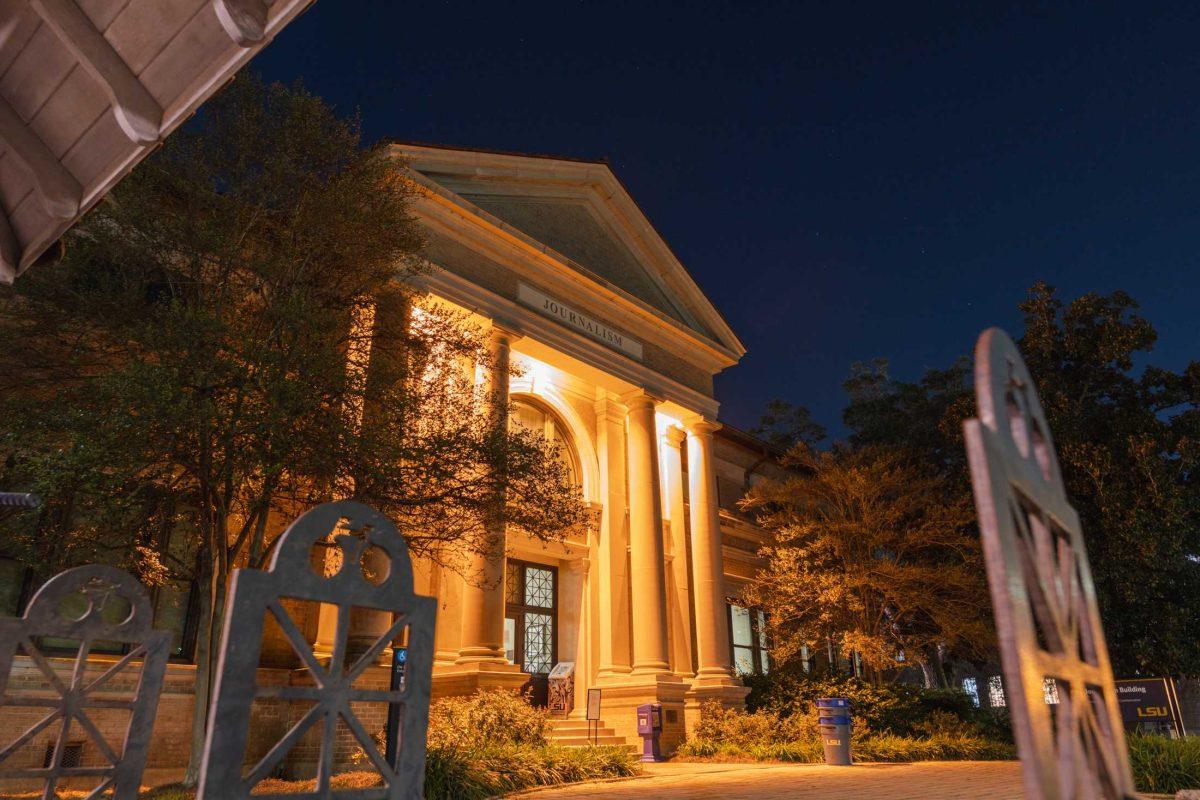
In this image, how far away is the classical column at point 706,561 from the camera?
62.6 ft

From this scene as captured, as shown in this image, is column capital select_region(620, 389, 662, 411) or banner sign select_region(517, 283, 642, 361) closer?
banner sign select_region(517, 283, 642, 361)

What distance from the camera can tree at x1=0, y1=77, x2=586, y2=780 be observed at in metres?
8.72

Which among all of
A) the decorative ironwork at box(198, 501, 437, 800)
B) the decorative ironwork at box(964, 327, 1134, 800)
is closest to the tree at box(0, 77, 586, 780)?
the decorative ironwork at box(198, 501, 437, 800)

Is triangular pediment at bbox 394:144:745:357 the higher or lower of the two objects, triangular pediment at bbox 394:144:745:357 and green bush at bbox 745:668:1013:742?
the higher

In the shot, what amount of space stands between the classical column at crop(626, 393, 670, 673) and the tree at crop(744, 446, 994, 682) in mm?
4533

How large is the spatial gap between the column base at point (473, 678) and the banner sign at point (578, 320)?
24.6 ft

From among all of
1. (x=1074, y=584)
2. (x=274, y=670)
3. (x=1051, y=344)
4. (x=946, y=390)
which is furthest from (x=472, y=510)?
(x=946, y=390)

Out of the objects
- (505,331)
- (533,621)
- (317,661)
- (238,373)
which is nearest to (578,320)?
(505,331)

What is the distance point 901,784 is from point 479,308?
1073 centimetres

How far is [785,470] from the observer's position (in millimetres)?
27781

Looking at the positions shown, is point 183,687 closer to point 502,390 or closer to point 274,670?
point 274,670

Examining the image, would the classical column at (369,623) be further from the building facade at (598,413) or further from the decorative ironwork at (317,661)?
the decorative ironwork at (317,661)

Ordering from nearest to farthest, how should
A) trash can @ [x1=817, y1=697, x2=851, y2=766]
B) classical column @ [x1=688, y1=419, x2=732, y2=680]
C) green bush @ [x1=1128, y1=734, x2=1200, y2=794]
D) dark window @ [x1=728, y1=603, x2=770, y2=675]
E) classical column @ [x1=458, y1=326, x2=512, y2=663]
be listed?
green bush @ [x1=1128, y1=734, x2=1200, y2=794]
classical column @ [x1=458, y1=326, x2=512, y2=663]
trash can @ [x1=817, y1=697, x2=851, y2=766]
classical column @ [x1=688, y1=419, x2=732, y2=680]
dark window @ [x1=728, y1=603, x2=770, y2=675]

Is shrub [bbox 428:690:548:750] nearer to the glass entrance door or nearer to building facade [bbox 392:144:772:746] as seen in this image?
building facade [bbox 392:144:772:746]
